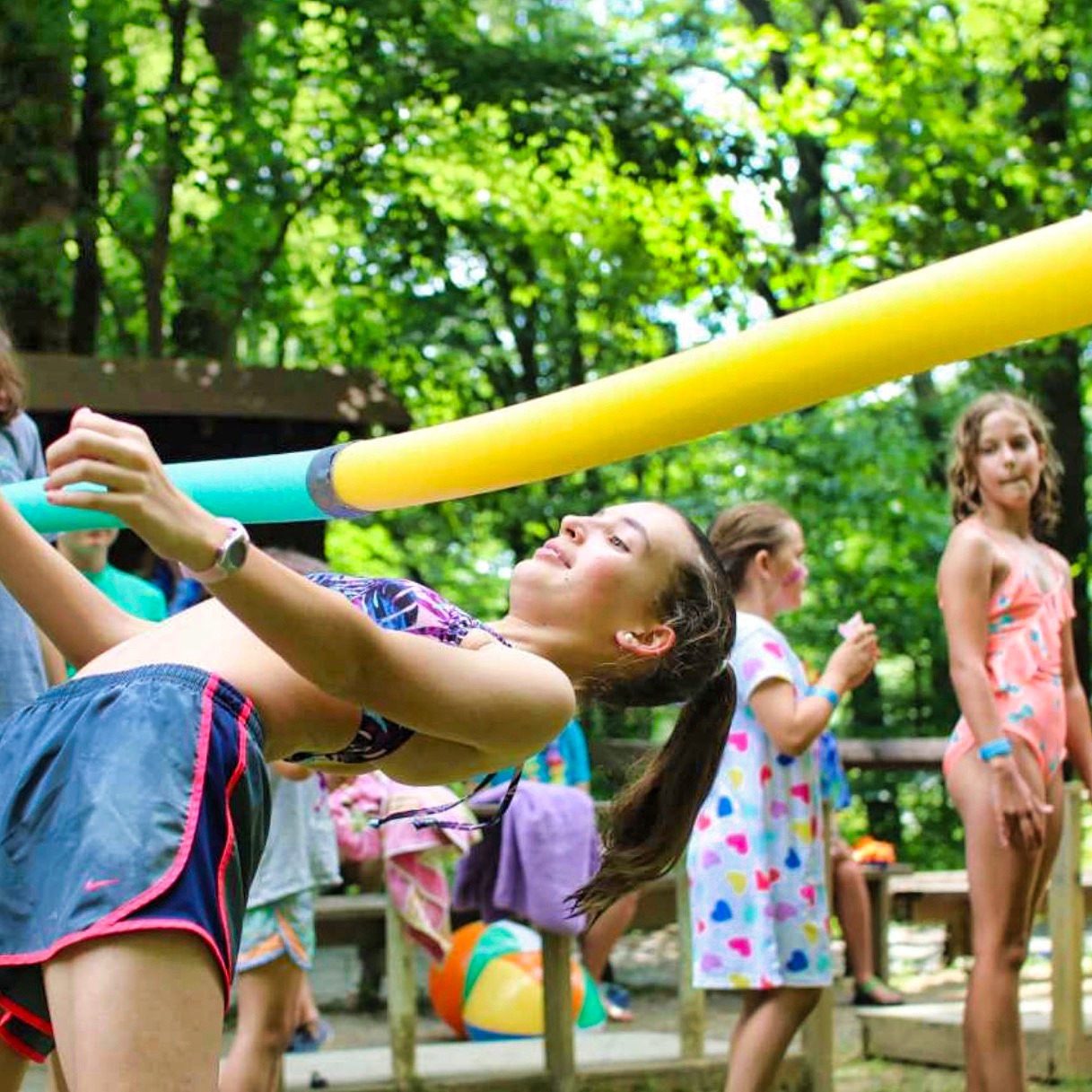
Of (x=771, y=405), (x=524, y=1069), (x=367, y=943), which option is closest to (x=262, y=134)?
(x=367, y=943)

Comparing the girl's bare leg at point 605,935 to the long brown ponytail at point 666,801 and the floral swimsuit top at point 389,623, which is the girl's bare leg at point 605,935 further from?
the floral swimsuit top at point 389,623

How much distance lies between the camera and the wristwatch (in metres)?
1.79

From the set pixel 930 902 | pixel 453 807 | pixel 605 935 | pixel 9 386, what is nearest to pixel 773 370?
pixel 453 807

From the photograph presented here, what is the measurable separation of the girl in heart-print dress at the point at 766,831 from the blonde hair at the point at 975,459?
1.32 feet

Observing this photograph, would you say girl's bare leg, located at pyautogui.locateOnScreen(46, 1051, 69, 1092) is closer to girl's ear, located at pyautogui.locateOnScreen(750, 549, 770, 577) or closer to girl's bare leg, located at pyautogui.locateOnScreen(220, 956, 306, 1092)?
girl's bare leg, located at pyautogui.locateOnScreen(220, 956, 306, 1092)

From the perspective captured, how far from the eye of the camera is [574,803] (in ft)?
18.8

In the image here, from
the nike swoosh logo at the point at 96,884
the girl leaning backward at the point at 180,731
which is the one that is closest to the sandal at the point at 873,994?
the girl leaning backward at the point at 180,731

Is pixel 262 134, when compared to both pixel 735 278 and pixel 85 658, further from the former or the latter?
pixel 85 658

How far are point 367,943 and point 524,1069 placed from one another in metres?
1.90

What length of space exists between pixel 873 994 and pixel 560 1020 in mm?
2490

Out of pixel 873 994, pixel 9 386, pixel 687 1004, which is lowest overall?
pixel 873 994

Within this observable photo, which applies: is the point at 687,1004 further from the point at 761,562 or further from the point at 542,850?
the point at 761,562

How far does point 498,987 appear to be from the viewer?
6578 millimetres

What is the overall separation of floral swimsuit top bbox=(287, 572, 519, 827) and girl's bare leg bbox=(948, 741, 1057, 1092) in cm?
228
